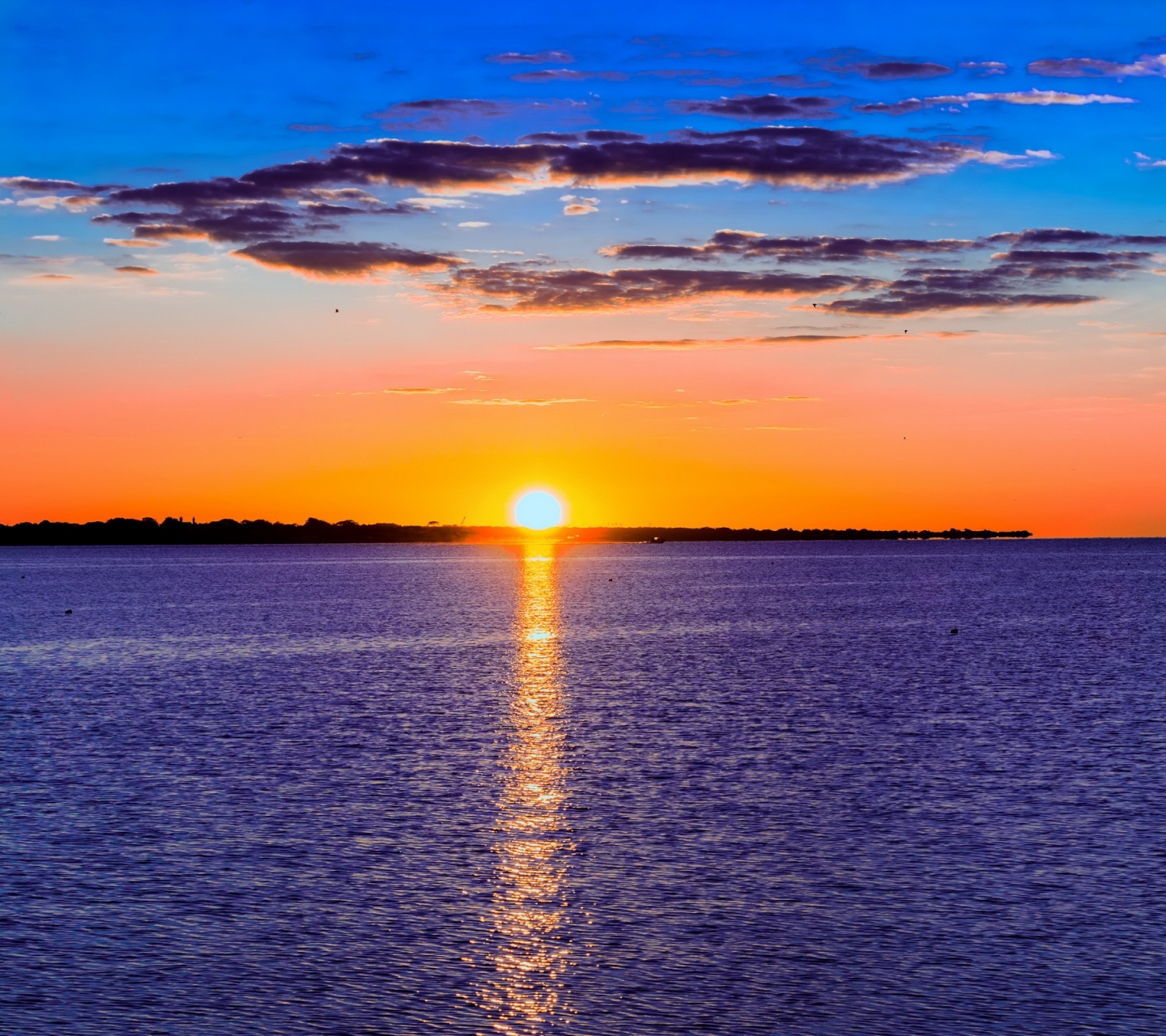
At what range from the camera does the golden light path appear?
19000 millimetres

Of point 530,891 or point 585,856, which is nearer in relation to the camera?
point 530,891

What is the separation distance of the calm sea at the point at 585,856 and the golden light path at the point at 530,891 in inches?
3.7

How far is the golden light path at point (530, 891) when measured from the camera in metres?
19.0

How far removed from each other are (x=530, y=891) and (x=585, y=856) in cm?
284

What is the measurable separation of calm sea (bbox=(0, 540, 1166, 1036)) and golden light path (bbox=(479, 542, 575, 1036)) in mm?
95

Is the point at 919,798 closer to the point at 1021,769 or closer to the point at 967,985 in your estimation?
the point at 1021,769

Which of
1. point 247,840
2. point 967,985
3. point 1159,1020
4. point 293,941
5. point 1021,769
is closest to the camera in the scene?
point 1159,1020

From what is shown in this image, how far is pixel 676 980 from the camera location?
1995 cm

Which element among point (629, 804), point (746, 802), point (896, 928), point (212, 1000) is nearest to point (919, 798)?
point (746, 802)

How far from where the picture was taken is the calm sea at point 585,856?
19250 mm

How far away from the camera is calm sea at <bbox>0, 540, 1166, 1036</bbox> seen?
758 inches

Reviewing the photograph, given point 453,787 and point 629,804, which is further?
point 453,787

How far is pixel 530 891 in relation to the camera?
25000 mm

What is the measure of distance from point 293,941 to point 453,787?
1369cm
